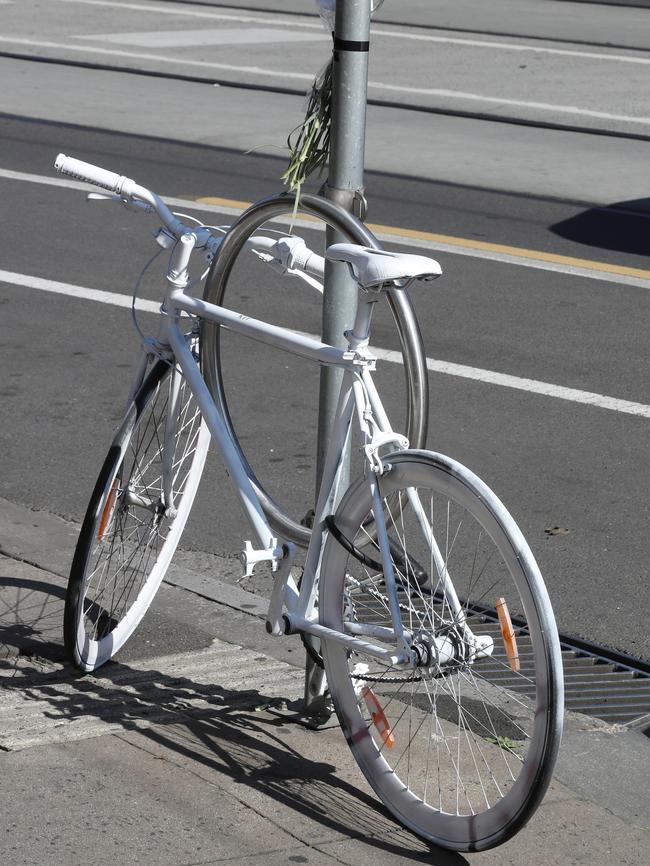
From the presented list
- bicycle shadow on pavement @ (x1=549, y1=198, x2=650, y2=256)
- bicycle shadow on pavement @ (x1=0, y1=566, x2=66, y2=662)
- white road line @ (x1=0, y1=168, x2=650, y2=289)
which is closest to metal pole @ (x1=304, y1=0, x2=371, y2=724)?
bicycle shadow on pavement @ (x1=0, y1=566, x2=66, y2=662)

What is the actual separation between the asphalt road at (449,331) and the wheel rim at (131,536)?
0.88 meters

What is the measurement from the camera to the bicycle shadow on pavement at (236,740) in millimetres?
3309

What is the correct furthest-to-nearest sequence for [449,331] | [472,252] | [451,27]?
[451,27], [472,252], [449,331]

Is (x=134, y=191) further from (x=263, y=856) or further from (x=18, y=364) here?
→ (x=18, y=364)

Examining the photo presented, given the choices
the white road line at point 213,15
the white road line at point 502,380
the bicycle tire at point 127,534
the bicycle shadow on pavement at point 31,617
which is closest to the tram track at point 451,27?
the white road line at point 213,15

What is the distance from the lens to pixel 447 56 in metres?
19.5

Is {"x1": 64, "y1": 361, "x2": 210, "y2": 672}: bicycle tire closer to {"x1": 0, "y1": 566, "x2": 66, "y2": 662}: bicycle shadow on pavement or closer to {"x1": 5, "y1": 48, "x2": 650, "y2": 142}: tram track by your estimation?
{"x1": 0, "y1": 566, "x2": 66, "y2": 662}: bicycle shadow on pavement

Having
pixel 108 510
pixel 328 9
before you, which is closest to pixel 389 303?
pixel 328 9

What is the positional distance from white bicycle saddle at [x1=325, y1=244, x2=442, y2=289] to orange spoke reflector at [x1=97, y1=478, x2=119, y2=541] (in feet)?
3.74

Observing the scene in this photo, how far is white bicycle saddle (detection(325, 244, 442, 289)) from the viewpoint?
3.14m

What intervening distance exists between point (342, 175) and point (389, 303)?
36cm

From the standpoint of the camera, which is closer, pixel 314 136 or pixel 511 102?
pixel 314 136

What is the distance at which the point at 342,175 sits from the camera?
363cm

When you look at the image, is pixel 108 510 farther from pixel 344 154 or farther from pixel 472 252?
pixel 472 252
